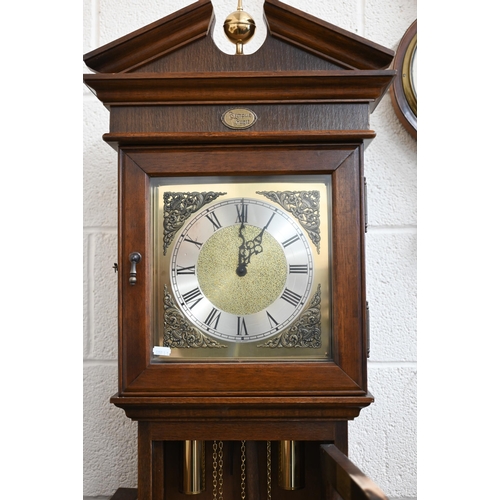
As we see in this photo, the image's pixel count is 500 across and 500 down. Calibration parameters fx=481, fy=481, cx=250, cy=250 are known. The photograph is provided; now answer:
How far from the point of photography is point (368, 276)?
1.02m

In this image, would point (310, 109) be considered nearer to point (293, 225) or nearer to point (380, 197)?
point (293, 225)

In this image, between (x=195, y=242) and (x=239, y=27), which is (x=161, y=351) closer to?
(x=195, y=242)

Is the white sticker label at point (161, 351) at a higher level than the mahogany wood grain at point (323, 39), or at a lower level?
lower

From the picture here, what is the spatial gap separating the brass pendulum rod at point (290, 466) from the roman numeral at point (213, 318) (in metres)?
0.24

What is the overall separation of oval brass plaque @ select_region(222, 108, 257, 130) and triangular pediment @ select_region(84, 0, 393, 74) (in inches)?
2.6

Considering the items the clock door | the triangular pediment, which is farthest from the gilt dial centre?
the triangular pediment

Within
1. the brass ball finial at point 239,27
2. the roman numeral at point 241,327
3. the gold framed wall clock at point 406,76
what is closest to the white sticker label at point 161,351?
the roman numeral at point 241,327

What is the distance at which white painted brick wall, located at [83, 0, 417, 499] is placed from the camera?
1008 millimetres

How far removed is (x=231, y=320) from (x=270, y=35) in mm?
441

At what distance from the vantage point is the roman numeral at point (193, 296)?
75cm

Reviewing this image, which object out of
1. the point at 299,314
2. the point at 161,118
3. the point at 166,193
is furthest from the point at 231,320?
the point at 161,118

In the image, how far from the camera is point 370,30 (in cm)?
104

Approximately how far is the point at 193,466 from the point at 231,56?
2.18ft

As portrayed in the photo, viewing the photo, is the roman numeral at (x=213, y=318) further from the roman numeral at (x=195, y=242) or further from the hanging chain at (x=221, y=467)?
the hanging chain at (x=221, y=467)
